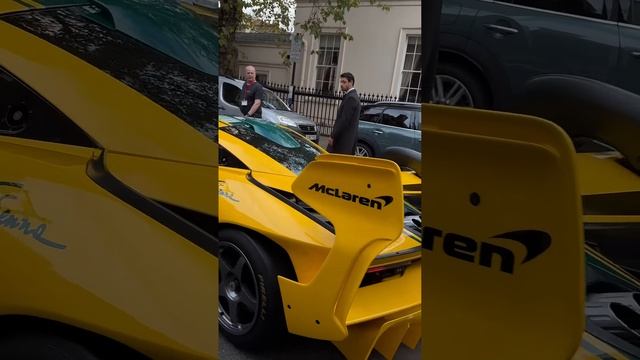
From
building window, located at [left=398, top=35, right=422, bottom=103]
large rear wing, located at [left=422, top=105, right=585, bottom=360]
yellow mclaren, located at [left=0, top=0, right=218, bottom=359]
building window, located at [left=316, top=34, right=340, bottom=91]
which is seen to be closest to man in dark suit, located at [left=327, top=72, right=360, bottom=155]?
building window, located at [left=316, top=34, right=340, bottom=91]

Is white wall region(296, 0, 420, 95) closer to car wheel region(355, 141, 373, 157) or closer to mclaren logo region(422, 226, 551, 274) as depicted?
mclaren logo region(422, 226, 551, 274)

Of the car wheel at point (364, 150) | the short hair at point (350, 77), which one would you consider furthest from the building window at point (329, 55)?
the car wheel at point (364, 150)

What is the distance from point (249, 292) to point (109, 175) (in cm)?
178

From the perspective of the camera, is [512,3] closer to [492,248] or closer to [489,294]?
Result: [492,248]

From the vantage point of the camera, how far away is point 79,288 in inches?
51.4

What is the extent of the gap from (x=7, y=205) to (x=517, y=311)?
4.44ft

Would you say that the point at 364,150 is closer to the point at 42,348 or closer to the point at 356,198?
the point at 356,198

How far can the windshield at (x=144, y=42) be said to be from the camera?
116 centimetres

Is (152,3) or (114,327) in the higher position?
(152,3)

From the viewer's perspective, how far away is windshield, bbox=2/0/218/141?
1157mm

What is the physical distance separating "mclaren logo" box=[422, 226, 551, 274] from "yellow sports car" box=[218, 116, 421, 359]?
1290 millimetres

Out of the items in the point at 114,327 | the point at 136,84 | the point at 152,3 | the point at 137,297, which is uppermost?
the point at 152,3

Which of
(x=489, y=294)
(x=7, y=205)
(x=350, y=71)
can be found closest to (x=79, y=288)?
(x=7, y=205)

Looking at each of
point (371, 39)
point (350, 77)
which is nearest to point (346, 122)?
point (350, 77)
